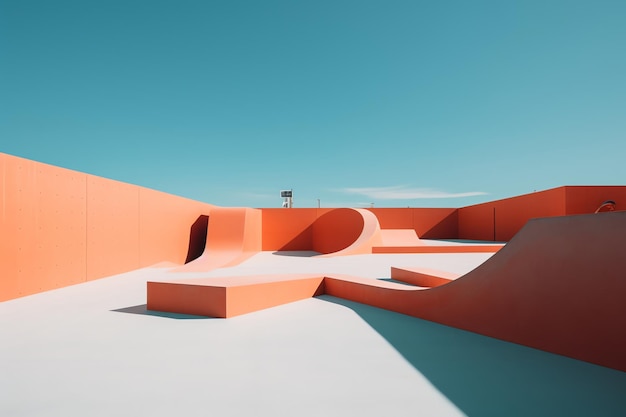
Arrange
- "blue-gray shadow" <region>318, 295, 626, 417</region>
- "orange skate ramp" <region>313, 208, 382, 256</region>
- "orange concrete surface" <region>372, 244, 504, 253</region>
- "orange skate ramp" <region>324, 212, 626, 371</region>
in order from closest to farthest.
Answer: "blue-gray shadow" <region>318, 295, 626, 417</region> → "orange skate ramp" <region>324, 212, 626, 371</region> → "orange concrete surface" <region>372, 244, 504, 253</region> → "orange skate ramp" <region>313, 208, 382, 256</region>

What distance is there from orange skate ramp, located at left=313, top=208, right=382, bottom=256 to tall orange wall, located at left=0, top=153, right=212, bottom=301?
7.22 meters

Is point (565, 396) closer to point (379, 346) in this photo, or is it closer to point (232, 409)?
point (379, 346)

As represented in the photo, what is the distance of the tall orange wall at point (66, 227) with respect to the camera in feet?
17.7

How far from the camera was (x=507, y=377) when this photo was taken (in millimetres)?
2615

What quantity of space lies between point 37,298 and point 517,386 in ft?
25.5

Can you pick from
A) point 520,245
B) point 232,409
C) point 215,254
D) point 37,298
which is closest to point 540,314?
point 520,245

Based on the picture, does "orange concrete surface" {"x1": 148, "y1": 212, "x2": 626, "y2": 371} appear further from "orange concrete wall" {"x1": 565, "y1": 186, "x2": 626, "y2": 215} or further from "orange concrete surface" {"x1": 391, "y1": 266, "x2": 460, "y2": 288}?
"orange concrete wall" {"x1": 565, "y1": 186, "x2": 626, "y2": 215}

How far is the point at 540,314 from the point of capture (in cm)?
313

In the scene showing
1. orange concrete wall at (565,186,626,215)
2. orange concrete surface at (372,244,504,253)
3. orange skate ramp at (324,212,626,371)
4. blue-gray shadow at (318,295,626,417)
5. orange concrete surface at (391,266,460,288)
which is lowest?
orange concrete surface at (372,244,504,253)

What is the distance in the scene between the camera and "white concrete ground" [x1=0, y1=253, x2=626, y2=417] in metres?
2.19

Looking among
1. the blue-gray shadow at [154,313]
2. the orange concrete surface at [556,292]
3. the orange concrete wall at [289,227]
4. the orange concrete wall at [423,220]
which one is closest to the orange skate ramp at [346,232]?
the orange concrete wall at [289,227]

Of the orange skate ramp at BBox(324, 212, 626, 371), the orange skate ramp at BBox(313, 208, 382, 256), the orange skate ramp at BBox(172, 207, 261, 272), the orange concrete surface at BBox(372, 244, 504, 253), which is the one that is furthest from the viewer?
the orange skate ramp at BBox(313, 208, 382, 256)

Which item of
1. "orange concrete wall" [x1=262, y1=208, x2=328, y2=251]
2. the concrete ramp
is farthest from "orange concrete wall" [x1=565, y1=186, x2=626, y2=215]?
"orange concrete wall" [x1=262, y1=208, x2=328, y2=251]

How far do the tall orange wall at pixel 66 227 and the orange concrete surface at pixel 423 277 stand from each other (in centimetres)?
776
